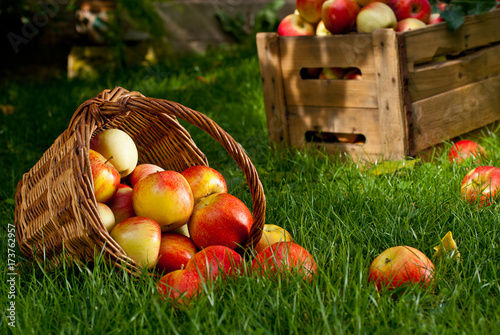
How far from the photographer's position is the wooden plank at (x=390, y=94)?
2.48 metres

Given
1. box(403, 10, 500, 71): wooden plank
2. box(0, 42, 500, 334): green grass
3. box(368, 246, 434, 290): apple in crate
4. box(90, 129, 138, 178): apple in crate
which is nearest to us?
box(0, 42, 500, 334): green grass

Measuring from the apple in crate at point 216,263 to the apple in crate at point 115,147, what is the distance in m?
0.48

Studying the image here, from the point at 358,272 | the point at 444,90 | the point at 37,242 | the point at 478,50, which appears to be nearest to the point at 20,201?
the point at 37,242

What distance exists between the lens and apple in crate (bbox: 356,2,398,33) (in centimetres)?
264

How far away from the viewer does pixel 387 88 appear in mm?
2535

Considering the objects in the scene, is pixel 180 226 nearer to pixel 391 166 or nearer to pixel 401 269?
pixel 401 269

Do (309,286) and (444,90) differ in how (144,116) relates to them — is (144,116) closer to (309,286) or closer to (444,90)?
(309,286)

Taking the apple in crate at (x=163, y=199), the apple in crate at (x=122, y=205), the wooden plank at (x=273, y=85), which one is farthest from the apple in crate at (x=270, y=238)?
the wooden plank at (x=273, y=85)

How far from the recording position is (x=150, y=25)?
19.0ft

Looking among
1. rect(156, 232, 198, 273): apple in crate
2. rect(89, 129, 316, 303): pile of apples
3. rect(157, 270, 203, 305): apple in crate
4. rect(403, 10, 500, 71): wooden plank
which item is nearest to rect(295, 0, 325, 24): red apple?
rect(403, 10, 500, 71): wooden plank

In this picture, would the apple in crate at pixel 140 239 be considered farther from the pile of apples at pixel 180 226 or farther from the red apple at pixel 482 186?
the red apple at pixel 482 186

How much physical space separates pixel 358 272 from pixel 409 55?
1333 millimetres

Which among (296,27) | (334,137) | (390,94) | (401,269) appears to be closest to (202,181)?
(401,269)

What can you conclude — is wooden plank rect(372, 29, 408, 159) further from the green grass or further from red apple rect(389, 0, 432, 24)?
red apple rect(389, 0, 432, 24)
